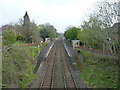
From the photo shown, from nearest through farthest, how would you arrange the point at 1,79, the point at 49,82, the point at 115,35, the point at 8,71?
the point at 1,79
the point at 8,71
the point at 49,82
the point at 115,35

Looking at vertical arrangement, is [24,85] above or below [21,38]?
below

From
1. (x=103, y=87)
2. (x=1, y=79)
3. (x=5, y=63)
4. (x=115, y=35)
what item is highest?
(x=115, y=35)

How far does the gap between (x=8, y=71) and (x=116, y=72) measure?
29.3ft

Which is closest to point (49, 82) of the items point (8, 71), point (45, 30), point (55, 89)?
point (55, 89)

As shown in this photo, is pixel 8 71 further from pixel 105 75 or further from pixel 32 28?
pixel 32 28

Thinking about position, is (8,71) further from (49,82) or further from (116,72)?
(116,72)

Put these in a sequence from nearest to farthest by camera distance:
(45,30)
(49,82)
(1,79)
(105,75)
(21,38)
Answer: (1,79)
(49,82)
(105,75)
(21,38)
(45,30)

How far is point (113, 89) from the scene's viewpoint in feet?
38.7

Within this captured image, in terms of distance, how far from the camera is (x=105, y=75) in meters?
14.8

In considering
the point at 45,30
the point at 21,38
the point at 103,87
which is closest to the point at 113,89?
the point at 103,87

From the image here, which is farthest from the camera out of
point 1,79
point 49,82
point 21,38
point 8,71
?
point 21,38

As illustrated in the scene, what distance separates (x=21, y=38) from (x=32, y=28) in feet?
12.8

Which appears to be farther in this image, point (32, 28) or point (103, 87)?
point (32, 28)

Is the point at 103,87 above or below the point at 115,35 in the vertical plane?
below
